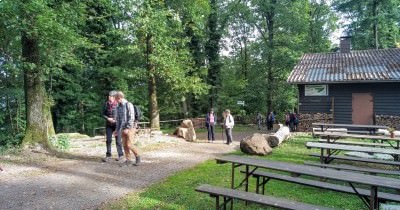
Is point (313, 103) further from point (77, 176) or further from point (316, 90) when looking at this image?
point (77, 176)

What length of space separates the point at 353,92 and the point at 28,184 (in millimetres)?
17018

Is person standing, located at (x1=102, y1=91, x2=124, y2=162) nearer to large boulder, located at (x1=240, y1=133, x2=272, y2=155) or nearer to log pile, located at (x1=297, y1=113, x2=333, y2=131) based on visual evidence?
large boulder, located at (x1=240, y1=133, x2=272, y2=155)

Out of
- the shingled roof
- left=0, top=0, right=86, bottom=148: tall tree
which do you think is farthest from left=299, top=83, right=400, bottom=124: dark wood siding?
left=0, top=0, right=86, bottom=148: tall tree

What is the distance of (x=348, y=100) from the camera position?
19344 mm

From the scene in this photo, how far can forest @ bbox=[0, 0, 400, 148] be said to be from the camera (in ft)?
35.5

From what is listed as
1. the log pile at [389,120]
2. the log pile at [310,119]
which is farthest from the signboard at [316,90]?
the log pile at [389,120]

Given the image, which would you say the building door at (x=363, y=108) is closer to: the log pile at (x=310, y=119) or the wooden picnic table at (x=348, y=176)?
the log pile at (x=310, y=119)

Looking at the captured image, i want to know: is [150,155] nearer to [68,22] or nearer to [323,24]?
[68,22]

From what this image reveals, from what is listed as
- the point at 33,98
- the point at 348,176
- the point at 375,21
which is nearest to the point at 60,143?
the point at 33,98

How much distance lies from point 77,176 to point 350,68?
55.9 feet

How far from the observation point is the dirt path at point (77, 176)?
616cm

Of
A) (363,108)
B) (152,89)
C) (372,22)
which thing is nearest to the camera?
(363,108)

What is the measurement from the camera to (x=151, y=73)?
19.1m

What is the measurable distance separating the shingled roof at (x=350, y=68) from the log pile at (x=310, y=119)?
193 centimetres
